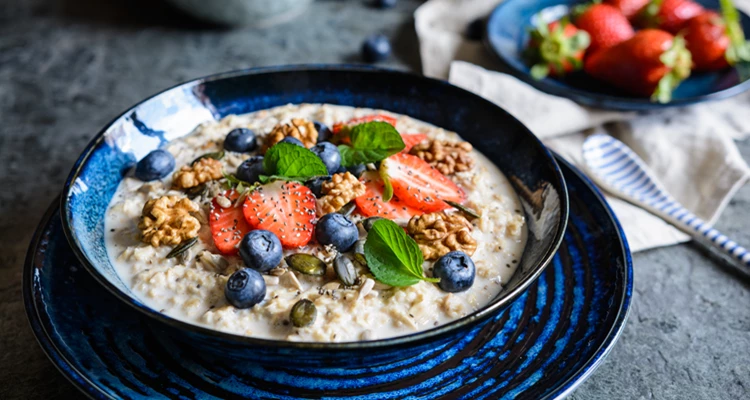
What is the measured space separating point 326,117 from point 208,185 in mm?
555

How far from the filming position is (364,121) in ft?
7.86

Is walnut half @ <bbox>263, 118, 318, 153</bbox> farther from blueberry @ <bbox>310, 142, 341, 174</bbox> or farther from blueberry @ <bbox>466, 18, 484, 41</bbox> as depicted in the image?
blueberry @ <bbox>466, 18, 484, 41</bbox>

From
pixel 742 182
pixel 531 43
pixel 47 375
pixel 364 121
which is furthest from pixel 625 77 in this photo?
pixel 47 375

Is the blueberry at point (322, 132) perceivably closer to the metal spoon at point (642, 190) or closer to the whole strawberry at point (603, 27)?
the metal spoon at point (642, 190)

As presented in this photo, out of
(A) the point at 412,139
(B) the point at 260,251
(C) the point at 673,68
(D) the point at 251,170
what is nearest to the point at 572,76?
(C) the point at 673,68

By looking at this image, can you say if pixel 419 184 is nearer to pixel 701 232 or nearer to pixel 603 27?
pixel 701 232

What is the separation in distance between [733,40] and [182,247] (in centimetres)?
289

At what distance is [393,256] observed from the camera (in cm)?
178

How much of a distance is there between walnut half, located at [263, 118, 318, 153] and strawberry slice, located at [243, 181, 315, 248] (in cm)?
28

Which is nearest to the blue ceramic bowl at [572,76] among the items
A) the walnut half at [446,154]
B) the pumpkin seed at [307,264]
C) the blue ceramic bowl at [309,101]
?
the blue ceramic bowl at [309,101]

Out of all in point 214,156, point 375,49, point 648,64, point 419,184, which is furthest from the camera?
point 375,49

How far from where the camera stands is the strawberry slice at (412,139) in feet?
7.67

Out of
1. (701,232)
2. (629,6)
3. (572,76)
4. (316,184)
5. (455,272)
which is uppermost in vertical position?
(316,184)

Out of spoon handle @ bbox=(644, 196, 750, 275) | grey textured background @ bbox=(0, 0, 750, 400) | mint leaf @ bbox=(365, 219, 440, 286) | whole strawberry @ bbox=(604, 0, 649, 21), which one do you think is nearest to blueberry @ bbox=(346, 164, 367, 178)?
mint leaf @ bbox=(365, 219, 440, 286)
